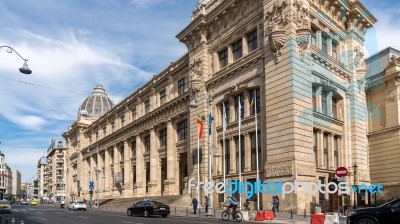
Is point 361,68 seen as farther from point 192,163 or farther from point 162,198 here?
point 162,198

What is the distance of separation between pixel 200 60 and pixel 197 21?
4.33 metres

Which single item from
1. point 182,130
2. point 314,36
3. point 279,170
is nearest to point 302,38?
point 314,36

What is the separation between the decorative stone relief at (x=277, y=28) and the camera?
123 feet

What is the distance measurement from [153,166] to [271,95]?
95.8ft

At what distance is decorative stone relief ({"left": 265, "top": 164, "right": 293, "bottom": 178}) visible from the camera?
34.9m

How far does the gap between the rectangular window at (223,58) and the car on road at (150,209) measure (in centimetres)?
1690

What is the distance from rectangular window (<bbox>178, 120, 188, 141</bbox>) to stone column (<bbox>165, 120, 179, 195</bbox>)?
1168 millimetres

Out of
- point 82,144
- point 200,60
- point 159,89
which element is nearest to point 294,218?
point 200,60

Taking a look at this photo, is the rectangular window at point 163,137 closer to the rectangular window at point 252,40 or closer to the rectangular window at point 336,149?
the rectangular window at point 252,40

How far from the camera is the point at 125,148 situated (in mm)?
74875

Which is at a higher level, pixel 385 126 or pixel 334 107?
pixel 334 107

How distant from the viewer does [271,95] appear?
3819 centimetres

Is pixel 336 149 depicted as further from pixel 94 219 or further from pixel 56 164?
pixel 56 164

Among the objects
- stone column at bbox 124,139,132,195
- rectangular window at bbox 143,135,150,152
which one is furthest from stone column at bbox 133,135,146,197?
stone column at bbox 124,139,132,195
